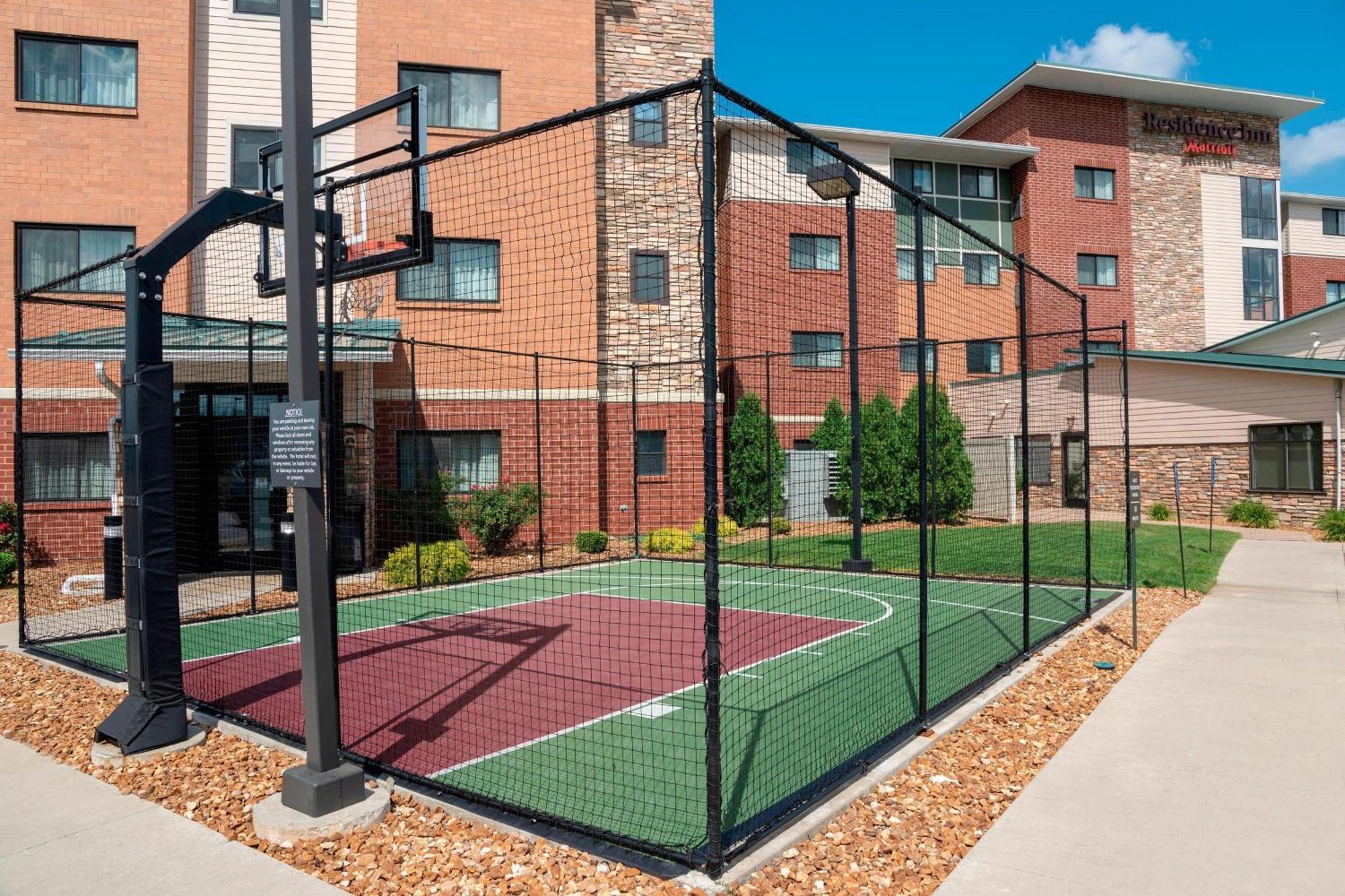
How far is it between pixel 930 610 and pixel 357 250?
7.02m

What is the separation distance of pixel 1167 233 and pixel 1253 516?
15124mm

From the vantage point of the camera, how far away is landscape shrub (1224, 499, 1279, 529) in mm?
19703

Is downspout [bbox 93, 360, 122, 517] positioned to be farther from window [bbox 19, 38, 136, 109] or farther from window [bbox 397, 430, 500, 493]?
window [bbox 19, 38, 136, 109]

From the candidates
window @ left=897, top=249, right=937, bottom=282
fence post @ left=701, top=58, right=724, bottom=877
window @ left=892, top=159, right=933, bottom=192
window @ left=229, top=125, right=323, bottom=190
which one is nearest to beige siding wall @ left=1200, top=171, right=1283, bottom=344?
window @ left=892, top=159, right=933, bottom=192

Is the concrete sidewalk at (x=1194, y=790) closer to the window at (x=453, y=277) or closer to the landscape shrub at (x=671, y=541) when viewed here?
the landscape shrub at (x=671, y=541)

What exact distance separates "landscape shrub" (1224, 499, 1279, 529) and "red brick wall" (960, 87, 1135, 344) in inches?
411

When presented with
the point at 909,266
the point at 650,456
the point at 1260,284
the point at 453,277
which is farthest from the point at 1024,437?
the point at 1260,284

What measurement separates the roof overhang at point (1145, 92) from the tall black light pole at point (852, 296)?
21.7 meters

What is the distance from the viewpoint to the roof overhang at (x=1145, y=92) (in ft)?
93.5

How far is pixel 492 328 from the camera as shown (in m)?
15.2

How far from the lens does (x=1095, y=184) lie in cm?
3006

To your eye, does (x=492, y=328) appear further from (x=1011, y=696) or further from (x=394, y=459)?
(x=1011, y=696)

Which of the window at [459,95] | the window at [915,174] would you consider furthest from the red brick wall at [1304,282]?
the window at [459,95]

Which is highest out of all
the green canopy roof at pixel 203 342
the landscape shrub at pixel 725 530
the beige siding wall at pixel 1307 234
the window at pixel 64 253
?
the beige siding wall at pixel 1307 234
